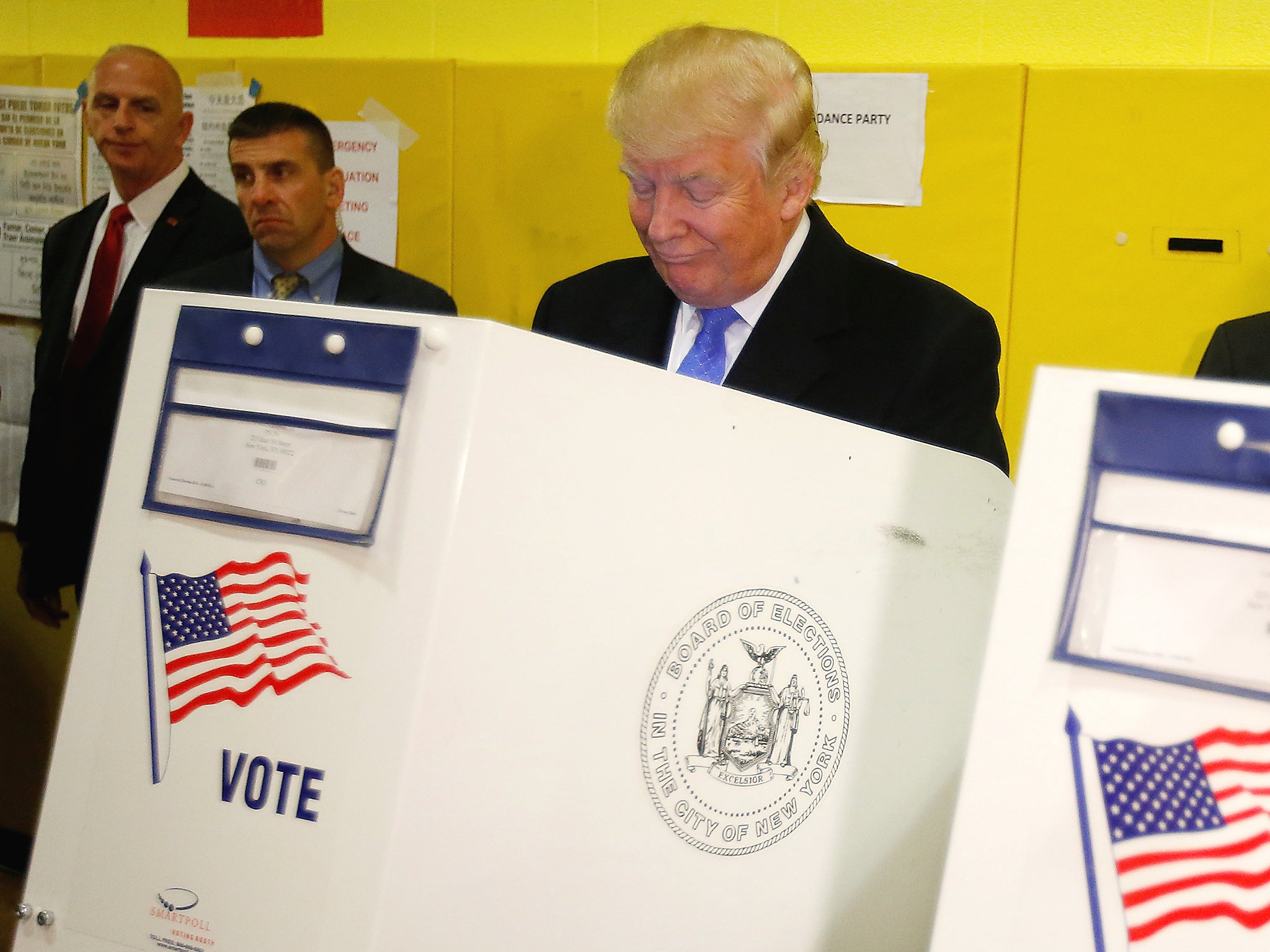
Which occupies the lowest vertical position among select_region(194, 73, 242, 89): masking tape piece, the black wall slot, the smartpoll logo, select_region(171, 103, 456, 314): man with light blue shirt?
the smartpoll logo

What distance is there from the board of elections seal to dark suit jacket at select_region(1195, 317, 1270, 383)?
133 cm

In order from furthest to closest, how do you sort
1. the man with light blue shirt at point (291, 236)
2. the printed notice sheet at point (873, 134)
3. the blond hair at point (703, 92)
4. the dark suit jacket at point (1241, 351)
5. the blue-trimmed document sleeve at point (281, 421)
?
1. the man with light blue shirt at point (291, 236)
2. the printed notice sheet at point (873, 134)
3. the dark suit jacket at point (1241, 351)
4. the blond hair at point (703, 92)
5. the blue-trimmed document sleeve at point (281, 421)

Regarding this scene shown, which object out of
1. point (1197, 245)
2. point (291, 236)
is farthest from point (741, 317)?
point (291, 236)

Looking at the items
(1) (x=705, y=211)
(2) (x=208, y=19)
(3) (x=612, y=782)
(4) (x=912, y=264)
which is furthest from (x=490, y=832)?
(2) (x=208, y=19)

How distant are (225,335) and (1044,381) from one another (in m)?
0.41

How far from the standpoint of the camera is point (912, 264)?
2.00 meters

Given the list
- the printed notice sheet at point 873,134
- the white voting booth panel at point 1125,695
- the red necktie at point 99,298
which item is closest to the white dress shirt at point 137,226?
the red necktie at point 99,298

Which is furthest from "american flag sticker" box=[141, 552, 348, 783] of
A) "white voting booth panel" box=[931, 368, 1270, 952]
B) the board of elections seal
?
"white voting booth panel" box=[931, 368, 1270, 952]

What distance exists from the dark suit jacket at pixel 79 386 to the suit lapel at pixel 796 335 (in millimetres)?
1467

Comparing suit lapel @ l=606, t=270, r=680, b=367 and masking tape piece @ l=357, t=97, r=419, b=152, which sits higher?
masking tape piece @ l=357, t=97, r=419, b=152

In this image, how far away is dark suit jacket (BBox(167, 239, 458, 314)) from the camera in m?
2.05

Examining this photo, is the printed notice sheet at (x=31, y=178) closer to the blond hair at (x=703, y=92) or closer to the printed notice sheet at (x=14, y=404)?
the printed notice sheet at (x=14, y=404)

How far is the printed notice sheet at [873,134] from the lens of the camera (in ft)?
6.43

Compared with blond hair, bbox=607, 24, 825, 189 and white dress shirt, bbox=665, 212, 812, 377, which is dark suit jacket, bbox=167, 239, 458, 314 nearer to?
white dress shirt, bbox=665, 212, 812, 377
